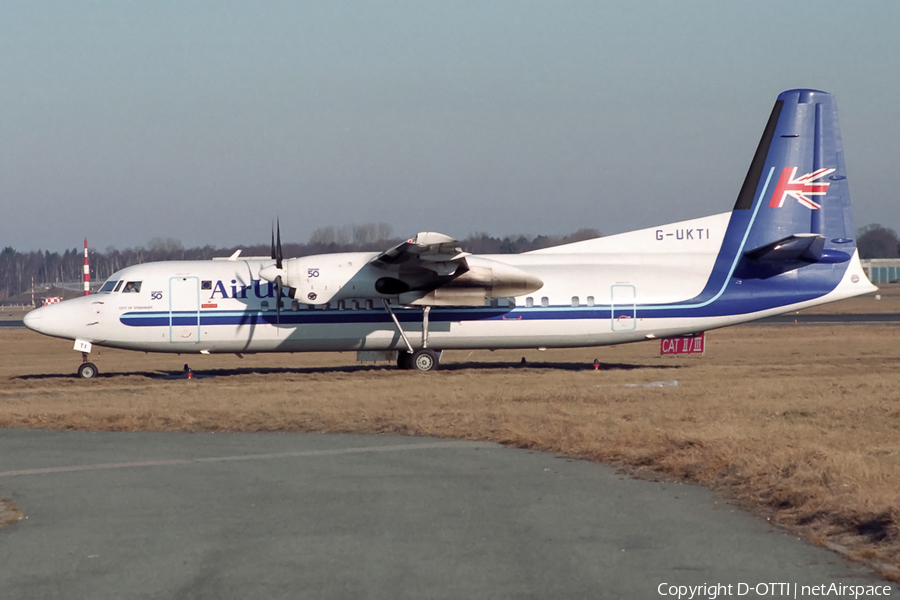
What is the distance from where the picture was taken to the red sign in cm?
3222

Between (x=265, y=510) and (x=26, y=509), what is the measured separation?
2559 mm

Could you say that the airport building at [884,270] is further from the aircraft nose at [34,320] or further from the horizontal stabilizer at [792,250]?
the aircraft nose at [34,320]

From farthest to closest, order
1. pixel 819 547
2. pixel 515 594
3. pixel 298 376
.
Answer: pixel 298 376
pixel 819 547
pixel 515 594

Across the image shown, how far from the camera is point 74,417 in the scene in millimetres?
17547

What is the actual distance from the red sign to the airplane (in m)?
4.86

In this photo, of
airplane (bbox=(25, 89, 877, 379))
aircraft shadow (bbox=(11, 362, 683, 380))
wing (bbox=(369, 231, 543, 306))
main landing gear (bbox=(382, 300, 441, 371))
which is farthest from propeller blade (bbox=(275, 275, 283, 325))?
main landing gear (bbox=(382, 300, 441, 371))

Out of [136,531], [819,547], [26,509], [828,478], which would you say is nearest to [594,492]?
[828,478]

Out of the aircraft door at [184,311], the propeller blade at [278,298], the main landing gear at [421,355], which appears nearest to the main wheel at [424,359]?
the main landing gear at [421,355]

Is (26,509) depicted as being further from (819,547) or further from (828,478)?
(828,478)

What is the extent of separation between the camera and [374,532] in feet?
27.6

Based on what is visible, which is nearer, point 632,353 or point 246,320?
point 246,320

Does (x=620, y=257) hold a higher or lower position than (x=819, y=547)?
higher

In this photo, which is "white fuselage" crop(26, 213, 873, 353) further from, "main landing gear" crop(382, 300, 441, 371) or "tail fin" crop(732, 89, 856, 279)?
"tail fin" crop(732, 89, 856, 279)

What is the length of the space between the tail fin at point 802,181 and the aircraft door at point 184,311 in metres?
15.7
